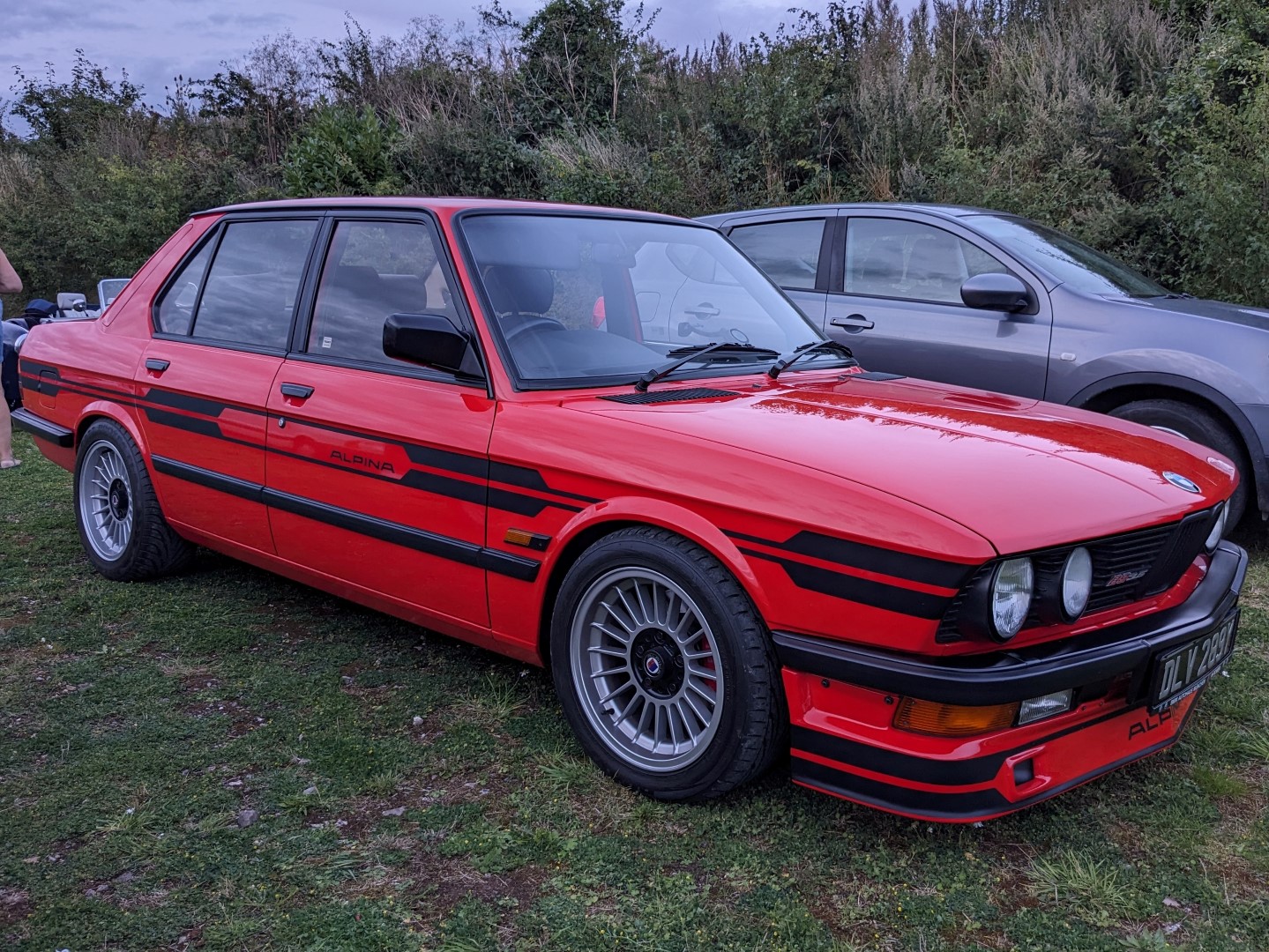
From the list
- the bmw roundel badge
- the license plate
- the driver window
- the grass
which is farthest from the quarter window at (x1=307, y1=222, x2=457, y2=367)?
the driver window

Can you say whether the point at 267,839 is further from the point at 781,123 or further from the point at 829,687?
the point at 781,123

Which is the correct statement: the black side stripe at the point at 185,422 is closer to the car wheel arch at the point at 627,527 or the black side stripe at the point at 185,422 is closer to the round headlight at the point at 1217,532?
the car wheel arch at the point at 627,527

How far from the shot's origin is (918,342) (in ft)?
17.8

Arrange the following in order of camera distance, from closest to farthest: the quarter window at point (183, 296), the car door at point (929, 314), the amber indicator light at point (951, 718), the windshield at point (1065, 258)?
the amber indicator light at point (951, 718)
the quarter window at point (183, 296)
the car door at point (929, 314)
the windshield at point (1065, 258)

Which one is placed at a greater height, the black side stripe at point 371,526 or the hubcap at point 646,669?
the black side stripe at point 371,526

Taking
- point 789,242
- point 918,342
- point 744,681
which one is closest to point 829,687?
point 744,681

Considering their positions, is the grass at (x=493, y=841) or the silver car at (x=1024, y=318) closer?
the grass at (x=493, y=841)

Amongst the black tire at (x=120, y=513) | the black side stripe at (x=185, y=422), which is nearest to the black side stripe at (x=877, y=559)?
the black side stripe at (x=185, y=422)

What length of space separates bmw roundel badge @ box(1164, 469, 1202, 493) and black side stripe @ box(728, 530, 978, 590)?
2.83 feet

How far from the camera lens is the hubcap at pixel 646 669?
8.70 feet

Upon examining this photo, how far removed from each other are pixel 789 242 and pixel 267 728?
13.6 feet

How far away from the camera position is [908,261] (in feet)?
18.5

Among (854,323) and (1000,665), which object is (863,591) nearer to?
(1000,665)

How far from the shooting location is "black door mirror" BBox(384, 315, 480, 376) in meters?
3.05
